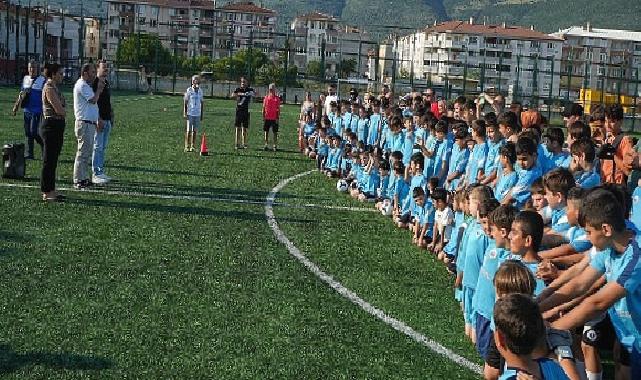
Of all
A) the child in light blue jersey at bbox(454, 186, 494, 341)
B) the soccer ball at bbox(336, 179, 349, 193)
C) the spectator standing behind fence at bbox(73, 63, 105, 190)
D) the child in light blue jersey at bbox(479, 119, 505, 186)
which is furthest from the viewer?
the soccer ball at bbox(336, 179, 349, 193)

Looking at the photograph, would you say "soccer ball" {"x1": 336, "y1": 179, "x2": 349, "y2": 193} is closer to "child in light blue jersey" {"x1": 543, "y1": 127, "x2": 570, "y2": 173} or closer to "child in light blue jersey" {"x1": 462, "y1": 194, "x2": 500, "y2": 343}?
"child in light blue jersey" {"x1": 543, "y1": 127, "x2": 570, "y2": 173}

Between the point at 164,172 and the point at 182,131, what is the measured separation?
30.2 ft

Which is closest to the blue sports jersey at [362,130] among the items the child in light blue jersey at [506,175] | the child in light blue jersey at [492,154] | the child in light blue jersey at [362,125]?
the child in light blue jersey at [362,125]

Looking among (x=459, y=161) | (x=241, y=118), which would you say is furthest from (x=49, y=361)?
(x=241, y=118)

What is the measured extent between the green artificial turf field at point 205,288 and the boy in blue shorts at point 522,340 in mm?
2567

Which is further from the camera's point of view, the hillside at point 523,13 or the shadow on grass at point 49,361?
the hillside at point 523,13

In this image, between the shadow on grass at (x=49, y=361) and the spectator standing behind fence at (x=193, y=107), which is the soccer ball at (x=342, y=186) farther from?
the shadow on grass at (x=49, y=361)

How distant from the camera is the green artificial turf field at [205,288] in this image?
20.7ft

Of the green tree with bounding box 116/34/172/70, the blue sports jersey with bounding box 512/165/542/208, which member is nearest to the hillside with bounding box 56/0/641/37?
the green tree with bounding box 116/34/172/70

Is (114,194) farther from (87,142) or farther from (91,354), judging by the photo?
(91,354)

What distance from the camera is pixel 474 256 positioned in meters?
6.53

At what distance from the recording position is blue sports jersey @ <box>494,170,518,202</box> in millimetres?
9070

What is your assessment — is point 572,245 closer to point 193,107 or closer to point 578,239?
point 578,239

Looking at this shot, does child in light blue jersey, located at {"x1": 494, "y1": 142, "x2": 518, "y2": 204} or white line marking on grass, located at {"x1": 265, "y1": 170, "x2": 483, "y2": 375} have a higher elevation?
child in light blue jersey, located at {"x1": 494, "y1": 142, "x2": 518, "y2": 204}
